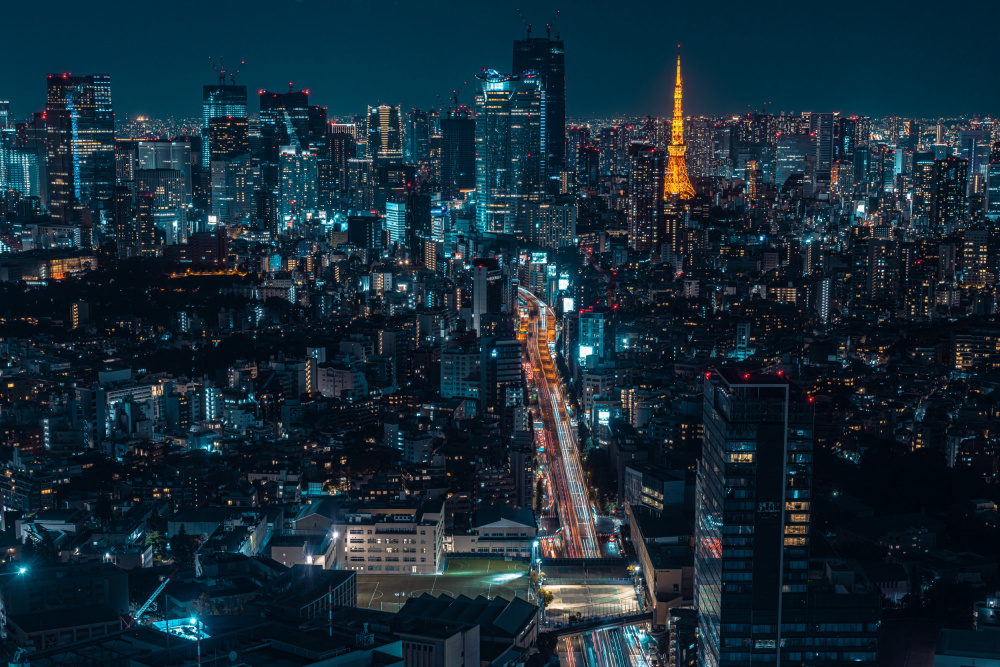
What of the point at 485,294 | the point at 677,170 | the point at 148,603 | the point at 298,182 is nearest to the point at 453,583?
the point at 148,603

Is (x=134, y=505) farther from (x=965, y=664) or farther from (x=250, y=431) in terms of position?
(x=965, y=664)

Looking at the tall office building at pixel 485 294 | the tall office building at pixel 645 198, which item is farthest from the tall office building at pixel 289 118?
the tall office building at pixel 485 294

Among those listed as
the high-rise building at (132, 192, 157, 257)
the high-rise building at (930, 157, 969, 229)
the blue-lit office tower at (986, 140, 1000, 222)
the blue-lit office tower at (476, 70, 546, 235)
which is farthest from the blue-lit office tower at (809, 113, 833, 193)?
the high-rise building at (132, 192, 157, 257)

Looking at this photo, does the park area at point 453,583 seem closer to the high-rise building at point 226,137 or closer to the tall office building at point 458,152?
the high-rise building at point 226,137

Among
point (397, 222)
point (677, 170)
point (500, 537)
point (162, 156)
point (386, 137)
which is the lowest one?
point (500, 537)

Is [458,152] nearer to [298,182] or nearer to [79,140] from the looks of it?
[298,182]

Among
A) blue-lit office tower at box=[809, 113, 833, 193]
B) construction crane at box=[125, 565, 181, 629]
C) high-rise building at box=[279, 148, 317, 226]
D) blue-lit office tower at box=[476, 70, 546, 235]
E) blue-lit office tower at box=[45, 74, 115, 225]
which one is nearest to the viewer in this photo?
construction crane at box=[125, 565, 181, 629]

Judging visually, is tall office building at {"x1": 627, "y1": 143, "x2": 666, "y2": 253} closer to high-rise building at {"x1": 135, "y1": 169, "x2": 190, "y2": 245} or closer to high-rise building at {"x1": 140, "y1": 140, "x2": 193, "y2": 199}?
high-rise building at {"x1": 135, "y1": 169, "x2": 190, "y2": 245}
